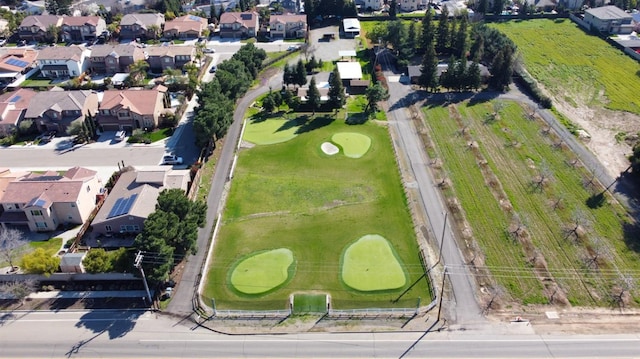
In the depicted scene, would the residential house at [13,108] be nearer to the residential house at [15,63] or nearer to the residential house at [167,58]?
the residential house at [15,63]

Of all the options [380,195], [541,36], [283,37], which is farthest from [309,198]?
[541,36]

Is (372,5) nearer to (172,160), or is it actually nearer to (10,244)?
(172,160)

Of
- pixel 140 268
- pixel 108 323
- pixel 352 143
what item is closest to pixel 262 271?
pixel 140 268

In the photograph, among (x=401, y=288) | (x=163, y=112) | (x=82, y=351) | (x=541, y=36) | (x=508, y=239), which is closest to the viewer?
(x=82, y=351)

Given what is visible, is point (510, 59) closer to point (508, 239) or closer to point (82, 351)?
→ point (508, 239)

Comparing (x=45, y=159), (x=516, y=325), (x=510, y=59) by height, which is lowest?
(x=516, y=325)

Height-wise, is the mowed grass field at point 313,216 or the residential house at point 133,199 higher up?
the residential house at point 133,199

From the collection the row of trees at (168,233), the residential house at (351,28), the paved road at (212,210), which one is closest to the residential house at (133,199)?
the paved road at (212,210)
